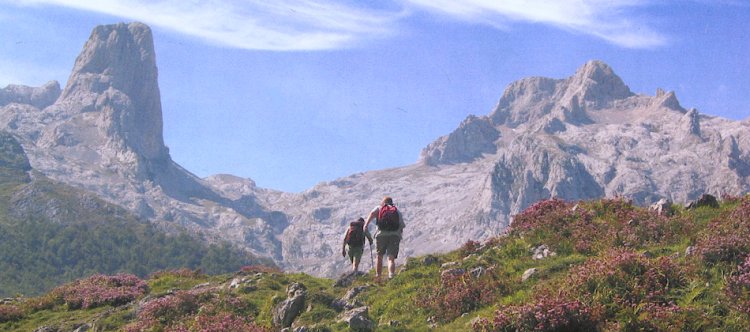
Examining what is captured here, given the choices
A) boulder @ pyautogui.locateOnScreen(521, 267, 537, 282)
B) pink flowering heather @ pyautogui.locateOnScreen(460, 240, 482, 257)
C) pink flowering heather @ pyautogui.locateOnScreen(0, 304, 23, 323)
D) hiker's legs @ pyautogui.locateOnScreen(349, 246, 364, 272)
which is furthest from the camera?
hiker's legs @ pyautogui.locateOnScreen(349, 246, 364, 272)

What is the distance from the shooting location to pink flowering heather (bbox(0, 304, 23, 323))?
28406mm

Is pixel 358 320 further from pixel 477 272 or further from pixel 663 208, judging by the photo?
pixel 663 208

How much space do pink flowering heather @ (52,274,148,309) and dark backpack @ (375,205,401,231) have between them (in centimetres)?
997

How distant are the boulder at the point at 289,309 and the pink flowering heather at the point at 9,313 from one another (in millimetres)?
12749

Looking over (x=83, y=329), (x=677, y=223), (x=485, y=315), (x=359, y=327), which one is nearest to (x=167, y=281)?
(x=83, y=329)

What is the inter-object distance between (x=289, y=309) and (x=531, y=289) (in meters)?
6.85

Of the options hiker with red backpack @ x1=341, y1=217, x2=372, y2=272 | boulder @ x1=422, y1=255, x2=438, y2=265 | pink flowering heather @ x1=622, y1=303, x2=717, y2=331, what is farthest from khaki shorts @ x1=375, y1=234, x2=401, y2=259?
pink flowering heather @ x1=622, y1=303, x2=717, y2=331

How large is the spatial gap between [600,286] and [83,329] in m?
17.4

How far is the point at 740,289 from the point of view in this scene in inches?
646

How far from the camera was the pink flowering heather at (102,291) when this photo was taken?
94.7ft

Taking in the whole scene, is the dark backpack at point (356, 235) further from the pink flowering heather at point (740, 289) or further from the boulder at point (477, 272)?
the pink flowering heather at point (740, 289)

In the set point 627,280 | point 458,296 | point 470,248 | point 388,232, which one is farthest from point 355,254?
point 627,280

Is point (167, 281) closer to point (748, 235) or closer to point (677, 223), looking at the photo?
point (677, 223)

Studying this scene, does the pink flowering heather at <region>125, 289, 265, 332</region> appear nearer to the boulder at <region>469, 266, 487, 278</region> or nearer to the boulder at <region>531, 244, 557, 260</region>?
the boulder at <region>469, 266, 487, 278</region>
